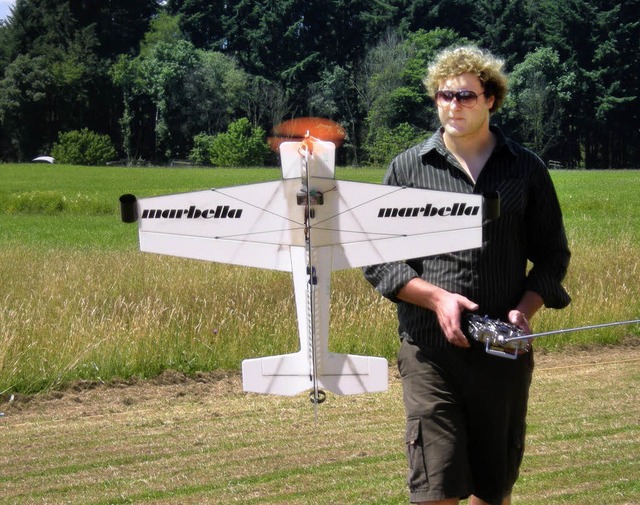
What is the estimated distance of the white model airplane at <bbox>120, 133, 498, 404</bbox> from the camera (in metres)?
3.25

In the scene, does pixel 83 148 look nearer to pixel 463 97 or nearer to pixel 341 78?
pixel 341 78

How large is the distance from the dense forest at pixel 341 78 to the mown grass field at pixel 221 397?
32545mm

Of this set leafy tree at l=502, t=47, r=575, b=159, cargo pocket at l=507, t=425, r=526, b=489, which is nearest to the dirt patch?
cargo pocket at l=507, t=425, r=526, b=489

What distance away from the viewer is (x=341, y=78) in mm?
50000

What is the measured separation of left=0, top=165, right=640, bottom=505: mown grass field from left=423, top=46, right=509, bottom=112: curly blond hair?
95.8 inches

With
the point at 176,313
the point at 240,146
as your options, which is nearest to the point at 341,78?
the point at 240,146

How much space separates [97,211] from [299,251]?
28.7 meters

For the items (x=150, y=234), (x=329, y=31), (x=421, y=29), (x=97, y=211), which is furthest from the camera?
(x=421, y=29)

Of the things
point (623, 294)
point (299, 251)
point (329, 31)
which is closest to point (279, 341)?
point (623, 294)

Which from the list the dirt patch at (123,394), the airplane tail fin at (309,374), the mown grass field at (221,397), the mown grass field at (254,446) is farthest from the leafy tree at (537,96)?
the airplane tail fin at (309,374)

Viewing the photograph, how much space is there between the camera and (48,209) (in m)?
31.8

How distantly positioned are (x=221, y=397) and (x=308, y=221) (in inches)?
187

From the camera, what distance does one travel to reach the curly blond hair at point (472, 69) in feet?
11.2

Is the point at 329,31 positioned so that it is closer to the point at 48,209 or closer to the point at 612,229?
the point at 48,209
